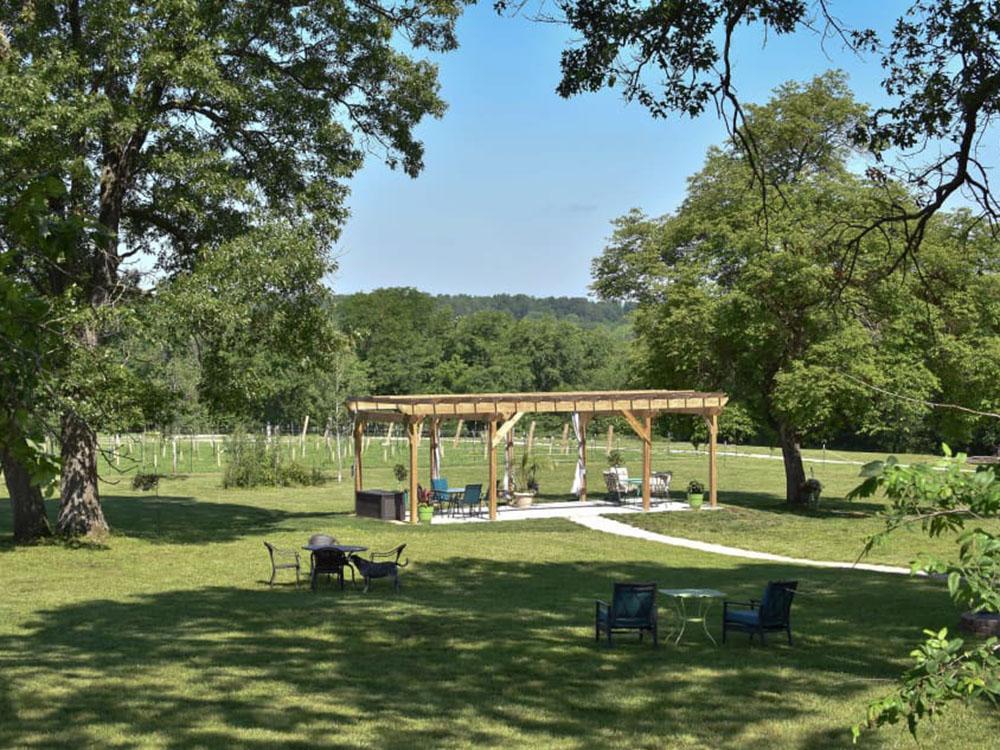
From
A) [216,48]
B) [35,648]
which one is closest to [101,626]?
[35,648]

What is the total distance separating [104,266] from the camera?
19.5 m

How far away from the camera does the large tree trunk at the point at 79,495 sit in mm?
19672

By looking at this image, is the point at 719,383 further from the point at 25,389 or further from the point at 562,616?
the point at 25,389

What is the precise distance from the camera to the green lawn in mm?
8117

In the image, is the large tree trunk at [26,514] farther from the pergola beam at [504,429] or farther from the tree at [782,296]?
the tree at [782,296]

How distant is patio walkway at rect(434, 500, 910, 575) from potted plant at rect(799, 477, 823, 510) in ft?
12.0

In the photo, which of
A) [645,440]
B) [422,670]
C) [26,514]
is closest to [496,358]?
[645,440]

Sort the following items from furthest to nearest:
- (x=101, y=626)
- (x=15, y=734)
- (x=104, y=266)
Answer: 1. (x=104, y=266)
2. (x=101, y=626)
3. (x=15, y=734)

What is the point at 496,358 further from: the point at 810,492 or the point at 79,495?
the point at 79,495

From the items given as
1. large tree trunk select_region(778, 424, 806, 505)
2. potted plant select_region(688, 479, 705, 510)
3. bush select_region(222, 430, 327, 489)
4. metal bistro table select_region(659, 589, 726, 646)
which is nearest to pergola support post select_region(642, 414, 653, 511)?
potted plant select_region(688, 479, 705, 510)

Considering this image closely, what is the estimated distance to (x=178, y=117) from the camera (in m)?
20.2

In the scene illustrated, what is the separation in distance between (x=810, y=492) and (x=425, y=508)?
11.0 m

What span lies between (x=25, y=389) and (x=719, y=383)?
27852mm

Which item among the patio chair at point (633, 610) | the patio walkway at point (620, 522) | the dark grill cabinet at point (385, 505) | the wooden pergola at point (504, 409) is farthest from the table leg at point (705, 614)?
the dark grill cabinet at point (385, 505)
